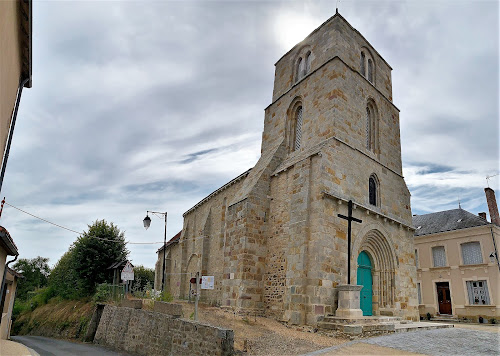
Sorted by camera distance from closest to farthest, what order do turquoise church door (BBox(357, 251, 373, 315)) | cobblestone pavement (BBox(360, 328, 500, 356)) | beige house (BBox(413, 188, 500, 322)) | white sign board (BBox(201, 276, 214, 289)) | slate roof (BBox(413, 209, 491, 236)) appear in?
cobblestone pavement (BBox(360, 328, 500, 356))
white sign board (BBox(201, 276, 214, 289))
turquoise church door (BBox(357, 251, 373, 315))
beige house (BBox(413, 188, 500, 322))
slate roof (BBox(413, 209, 491, 236))

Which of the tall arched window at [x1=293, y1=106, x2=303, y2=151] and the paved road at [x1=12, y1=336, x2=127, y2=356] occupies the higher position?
the tall arched window at [x1=293, y1=106, x2=303, y2=151]

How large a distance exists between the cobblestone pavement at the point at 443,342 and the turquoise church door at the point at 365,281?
89.1 inches

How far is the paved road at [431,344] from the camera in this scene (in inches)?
307

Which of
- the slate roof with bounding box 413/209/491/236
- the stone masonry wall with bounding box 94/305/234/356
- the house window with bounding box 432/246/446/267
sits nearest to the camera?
the stone masonry wall with bounding box 94/305/234/356

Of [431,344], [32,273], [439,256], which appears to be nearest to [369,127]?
[431,344]

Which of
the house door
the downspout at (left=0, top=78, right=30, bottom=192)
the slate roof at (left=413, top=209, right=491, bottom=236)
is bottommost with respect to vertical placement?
the house door

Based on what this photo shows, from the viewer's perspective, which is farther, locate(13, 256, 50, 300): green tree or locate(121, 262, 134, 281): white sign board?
locate(13, 256, 50, 300): green tree

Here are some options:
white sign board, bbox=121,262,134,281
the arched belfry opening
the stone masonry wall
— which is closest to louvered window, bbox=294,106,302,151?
the arched belfry opening

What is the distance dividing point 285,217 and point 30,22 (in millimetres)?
9374

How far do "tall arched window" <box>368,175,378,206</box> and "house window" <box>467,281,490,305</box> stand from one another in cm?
1138

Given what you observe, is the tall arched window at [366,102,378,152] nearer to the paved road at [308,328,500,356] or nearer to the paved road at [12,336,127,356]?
the paved road at [308,328,500,356]

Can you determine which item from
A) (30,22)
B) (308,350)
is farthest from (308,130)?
(30,22)

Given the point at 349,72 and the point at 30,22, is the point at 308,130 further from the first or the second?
the point at 30,22

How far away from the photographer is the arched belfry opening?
41.8 feet
